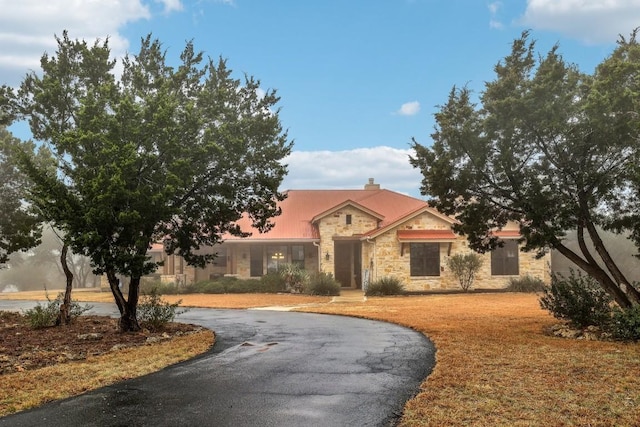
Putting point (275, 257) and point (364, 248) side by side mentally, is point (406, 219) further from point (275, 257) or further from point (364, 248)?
point (275, 257)

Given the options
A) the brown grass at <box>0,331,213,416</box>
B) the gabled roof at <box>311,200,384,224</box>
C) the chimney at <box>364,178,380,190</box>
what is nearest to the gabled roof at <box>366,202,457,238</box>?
the gabled roof at <box>311,200,384,224</box>

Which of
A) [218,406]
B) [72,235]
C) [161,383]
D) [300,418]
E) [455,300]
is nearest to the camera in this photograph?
[300,418]

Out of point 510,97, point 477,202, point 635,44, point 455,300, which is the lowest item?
point 455,300

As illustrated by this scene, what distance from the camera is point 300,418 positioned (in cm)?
589

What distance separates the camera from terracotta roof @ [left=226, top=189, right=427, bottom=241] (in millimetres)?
31703

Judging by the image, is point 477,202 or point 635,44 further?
point 477,202

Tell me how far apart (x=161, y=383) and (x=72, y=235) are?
473 cm

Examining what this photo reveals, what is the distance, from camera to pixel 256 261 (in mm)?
32344

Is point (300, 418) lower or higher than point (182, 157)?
lower

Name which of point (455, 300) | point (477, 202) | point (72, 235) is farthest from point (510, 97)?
point (455, 300)

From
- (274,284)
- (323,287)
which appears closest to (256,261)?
(274,284)

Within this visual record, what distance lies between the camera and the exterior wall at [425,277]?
2736 centimetres

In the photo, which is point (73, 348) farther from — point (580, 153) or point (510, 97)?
point (580, 153)

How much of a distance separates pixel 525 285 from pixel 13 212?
23.7m
